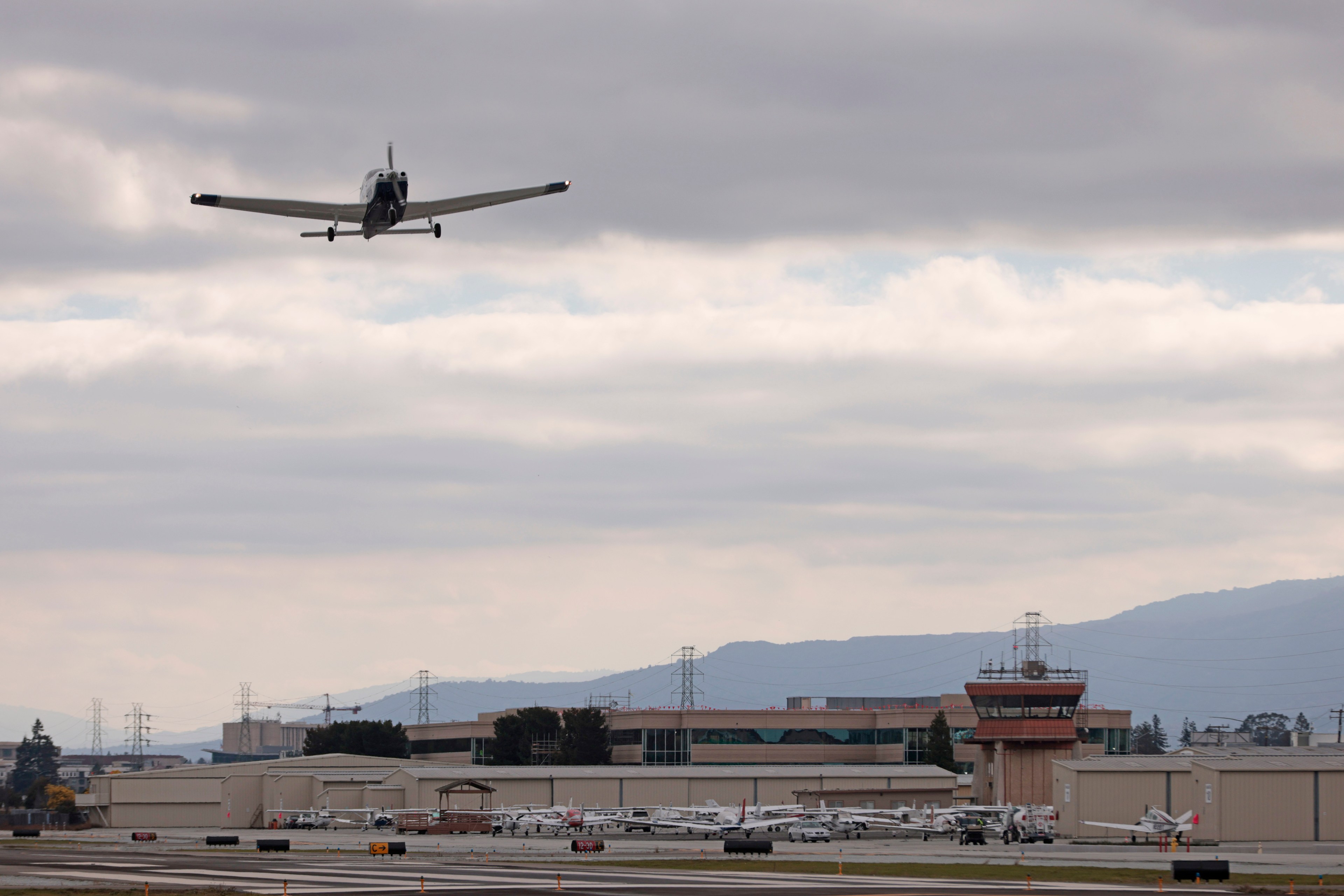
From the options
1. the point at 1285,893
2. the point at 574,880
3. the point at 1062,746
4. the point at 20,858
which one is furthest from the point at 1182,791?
the point at 20,858

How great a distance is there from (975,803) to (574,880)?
9125 centimetres

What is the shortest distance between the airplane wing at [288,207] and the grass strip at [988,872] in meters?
37.6

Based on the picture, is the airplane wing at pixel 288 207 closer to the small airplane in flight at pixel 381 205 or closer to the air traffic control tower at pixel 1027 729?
the small airplane in flight at pixel 381 205

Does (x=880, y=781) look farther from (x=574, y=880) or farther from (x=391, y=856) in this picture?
(x=574, y=880)

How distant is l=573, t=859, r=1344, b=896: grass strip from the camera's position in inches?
2547

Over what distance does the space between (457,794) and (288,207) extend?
305ft

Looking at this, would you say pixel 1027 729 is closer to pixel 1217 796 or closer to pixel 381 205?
pixel 1217 796

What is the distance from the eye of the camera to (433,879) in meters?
71.1

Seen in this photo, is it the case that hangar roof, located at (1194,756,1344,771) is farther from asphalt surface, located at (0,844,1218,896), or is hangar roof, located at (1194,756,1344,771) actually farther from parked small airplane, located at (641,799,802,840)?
asphalt surface, located at (0,844,1218,896)

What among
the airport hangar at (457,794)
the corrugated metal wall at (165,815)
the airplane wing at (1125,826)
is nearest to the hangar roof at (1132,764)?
the airplane wing at (1125,826)

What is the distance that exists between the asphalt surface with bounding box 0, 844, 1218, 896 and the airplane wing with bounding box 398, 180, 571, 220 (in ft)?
98.9

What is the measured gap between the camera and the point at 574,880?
68.8 m

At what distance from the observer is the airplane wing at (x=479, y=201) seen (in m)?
68.1

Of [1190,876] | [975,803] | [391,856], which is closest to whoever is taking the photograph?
[1190,876]
